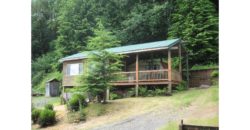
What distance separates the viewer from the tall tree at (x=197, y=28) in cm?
323

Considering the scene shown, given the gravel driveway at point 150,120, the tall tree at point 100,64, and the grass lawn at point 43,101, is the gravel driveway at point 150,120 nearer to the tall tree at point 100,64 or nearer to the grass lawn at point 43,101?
the tall tree at point 100,64

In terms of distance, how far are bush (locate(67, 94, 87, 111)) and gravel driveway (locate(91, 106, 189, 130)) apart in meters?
0.39

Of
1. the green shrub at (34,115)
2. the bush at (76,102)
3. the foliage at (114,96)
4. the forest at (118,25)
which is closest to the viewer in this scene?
the forest at (118,25)

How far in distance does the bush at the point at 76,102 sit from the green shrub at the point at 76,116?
40 millimetres

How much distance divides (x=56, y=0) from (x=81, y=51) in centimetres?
60

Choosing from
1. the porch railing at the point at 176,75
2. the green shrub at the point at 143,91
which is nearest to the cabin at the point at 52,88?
the green shrub at the point at 143,91

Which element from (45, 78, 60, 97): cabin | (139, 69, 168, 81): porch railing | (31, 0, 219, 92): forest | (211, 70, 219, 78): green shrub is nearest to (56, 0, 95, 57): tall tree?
(31, 0, 219, 92): forest

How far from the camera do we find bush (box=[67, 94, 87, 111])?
12.4ft

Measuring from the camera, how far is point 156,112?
11.3 feet

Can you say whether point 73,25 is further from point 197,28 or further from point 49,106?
point 197,28

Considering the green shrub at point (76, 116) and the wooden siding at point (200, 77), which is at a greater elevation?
the wooden siding at point (200, 77)

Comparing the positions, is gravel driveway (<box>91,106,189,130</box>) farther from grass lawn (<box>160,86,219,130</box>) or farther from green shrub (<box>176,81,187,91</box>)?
green shrub (<box>176,81,187,91</box>)
